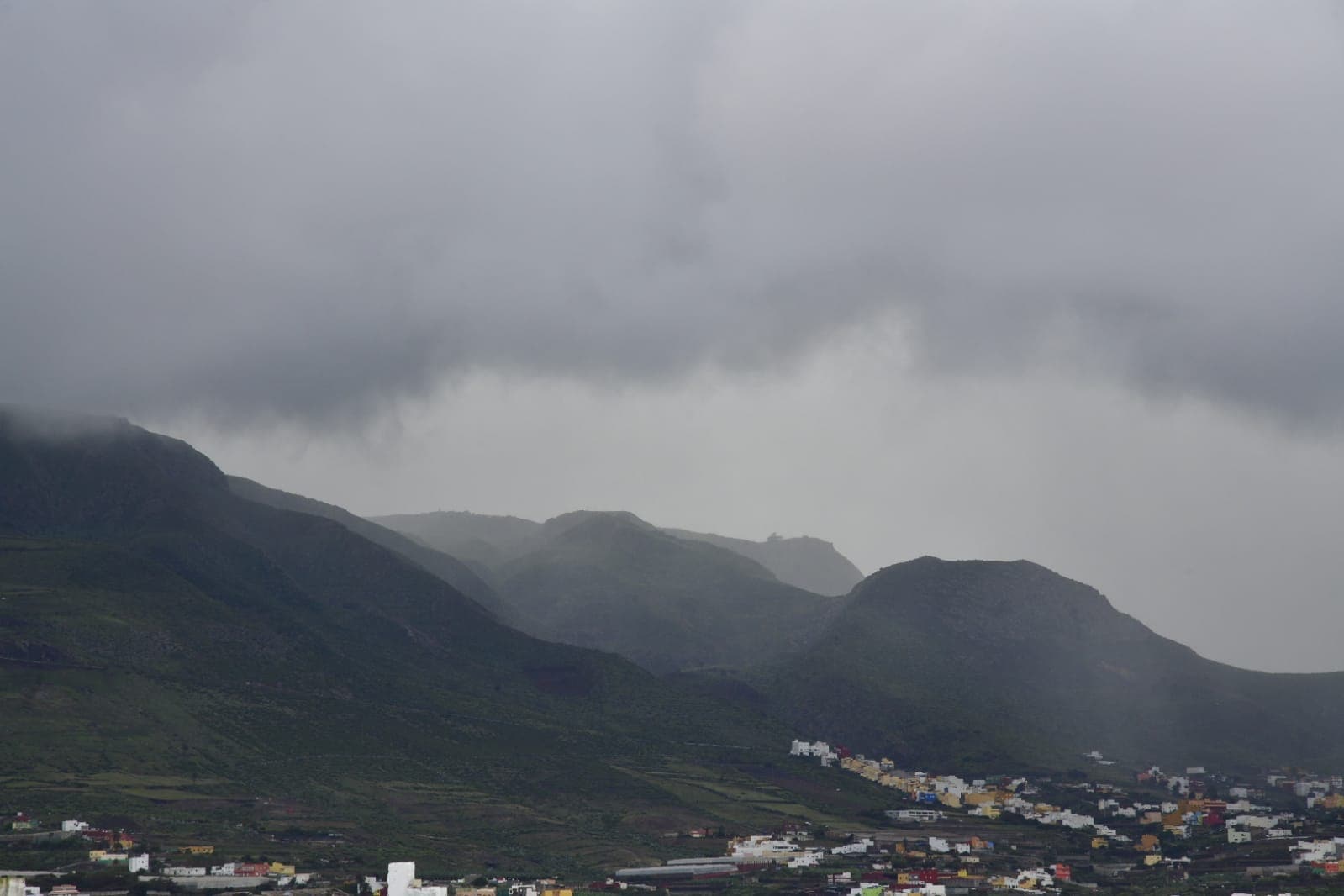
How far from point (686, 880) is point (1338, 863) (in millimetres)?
74685

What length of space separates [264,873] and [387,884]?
61.8ft

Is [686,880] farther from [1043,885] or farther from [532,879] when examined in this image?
[1043,885]

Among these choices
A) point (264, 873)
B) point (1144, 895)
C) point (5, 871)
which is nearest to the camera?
point (5, 871)

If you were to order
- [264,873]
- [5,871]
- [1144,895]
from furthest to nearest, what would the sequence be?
[1144,895]
[264,873]
[5,871]

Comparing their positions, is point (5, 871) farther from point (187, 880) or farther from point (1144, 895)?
point (1144, 895)

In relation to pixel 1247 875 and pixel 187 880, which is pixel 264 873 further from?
pixel 1247 875

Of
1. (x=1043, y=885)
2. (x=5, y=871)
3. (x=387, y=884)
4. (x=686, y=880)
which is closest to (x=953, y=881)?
(x=1043, y=885)

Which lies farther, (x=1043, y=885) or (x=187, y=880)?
(x=1043, y=885)

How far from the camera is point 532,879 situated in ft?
619

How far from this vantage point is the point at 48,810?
19775cm

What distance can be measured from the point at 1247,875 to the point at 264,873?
110 m

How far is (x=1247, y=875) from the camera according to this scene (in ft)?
631

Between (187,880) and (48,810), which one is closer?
(187,880)

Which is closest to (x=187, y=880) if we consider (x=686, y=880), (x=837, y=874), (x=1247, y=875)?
(x=686, y=880)
